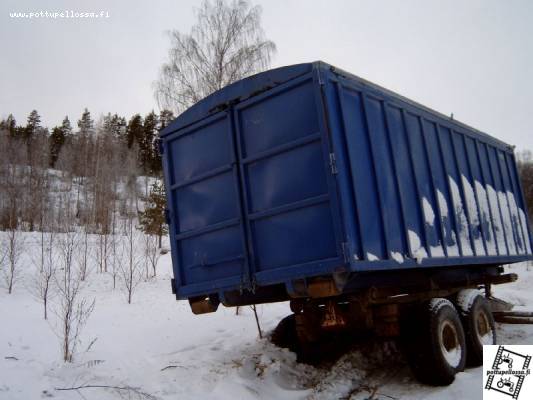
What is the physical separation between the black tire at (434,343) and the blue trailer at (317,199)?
0.13 meters

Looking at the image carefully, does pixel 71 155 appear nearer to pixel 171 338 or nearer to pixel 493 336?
pixel 171 338

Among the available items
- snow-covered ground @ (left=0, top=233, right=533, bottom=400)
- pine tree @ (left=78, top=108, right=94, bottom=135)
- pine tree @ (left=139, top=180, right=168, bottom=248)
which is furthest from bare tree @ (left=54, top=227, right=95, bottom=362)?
pine tree @ (left=78, top=108, right=94, bottom=135)

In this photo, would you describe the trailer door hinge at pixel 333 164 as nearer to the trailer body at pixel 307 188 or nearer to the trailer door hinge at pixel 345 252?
the trailer body at pixel 307 188

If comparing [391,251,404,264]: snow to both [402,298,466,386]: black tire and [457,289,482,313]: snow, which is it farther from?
[457,289,482,313]: snow

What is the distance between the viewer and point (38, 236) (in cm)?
2375

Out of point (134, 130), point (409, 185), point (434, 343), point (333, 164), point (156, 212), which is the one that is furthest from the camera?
point (134, 130)

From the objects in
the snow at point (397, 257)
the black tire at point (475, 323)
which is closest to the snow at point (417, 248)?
the snow at point (397, 257)

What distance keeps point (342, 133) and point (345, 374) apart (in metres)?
3.05

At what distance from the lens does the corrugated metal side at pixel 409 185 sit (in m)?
4.03

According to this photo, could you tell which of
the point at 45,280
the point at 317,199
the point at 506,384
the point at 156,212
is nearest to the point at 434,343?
the point at 506,384

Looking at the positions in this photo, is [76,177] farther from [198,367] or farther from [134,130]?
[198,367]

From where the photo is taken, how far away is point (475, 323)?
562 cm

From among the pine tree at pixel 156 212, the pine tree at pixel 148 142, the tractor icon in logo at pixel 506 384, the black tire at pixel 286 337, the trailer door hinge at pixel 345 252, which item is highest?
the pine tree at pixel 148 142

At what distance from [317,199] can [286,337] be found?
3350 mm
